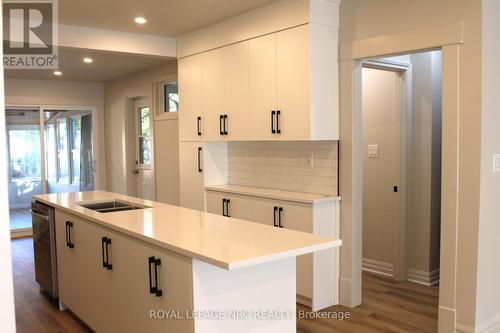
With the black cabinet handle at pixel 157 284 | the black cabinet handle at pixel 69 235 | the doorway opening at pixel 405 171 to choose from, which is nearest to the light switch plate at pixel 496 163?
the doorway opening at pixel 405 171

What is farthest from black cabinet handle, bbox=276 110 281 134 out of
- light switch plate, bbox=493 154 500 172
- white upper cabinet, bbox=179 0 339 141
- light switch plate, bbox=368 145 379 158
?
light switch plate, bbox=493 154 500 172

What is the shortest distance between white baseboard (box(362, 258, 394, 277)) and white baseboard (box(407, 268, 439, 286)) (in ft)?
0.61

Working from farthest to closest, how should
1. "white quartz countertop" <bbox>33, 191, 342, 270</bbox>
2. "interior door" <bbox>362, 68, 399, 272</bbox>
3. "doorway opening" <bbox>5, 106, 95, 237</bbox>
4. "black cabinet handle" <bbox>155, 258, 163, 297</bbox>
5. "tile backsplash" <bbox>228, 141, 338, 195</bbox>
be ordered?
1. "doorway opening" <bbox>5, 106, 95, 237</bbox>
2. "interior door" <bbox>362, 68, 399, 272</bbox>
3. "tile backsplash" <bbox>228, 141, 338, 195</bbox>
4. "black cabinet handle" <bbox>155, 258, 163, 297</bbox>
5. "white quartz countertop" <bbox>33, 191, 342, 270</bbox>

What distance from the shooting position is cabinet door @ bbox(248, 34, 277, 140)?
392cm

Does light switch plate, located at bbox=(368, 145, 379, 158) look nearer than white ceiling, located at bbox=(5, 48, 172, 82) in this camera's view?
Yes

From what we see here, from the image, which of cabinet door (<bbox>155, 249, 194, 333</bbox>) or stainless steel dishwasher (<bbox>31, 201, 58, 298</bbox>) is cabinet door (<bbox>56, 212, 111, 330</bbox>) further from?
cabinet door (<bbox>155, 249, 194, 333</bbox>)

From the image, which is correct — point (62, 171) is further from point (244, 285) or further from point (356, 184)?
point (244, 285)

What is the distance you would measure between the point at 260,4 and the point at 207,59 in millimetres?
970

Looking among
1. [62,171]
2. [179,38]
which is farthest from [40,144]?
[179,38]

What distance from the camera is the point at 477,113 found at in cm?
293

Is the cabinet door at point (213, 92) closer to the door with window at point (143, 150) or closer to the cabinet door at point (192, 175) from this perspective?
the cabinet door at point (192, 175)

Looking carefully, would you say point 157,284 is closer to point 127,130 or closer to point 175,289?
point 175,289

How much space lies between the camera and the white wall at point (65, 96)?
7363 millimetres

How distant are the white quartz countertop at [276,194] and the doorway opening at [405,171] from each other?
41.8 inches
